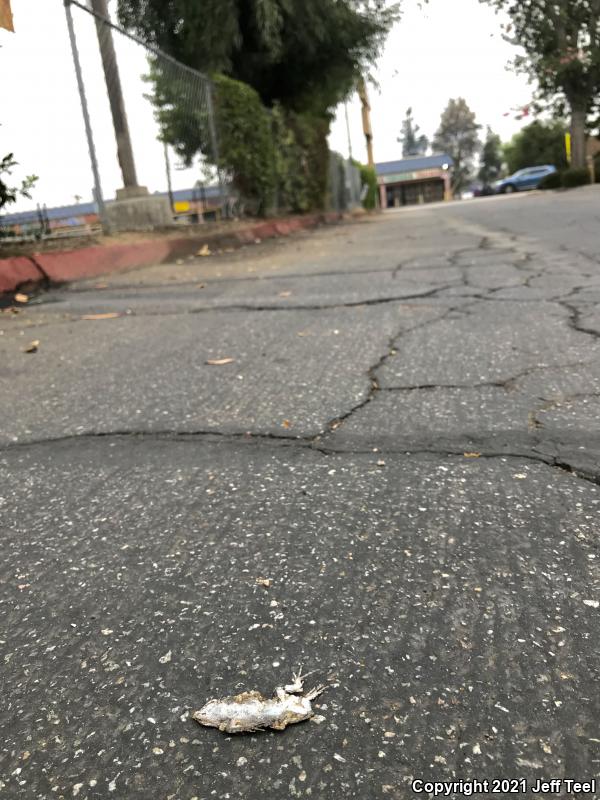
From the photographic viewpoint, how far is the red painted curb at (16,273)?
6.01m

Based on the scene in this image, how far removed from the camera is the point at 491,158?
102m

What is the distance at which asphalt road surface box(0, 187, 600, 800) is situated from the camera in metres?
0.97

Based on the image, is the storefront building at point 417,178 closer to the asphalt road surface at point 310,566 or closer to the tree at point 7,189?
the tree at point 7,189

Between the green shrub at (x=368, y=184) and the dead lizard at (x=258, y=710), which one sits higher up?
the green shrub at (x=368, y=184)

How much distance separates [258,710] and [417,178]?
7331 centimetres

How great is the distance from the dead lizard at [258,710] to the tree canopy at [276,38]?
13268 millimetres

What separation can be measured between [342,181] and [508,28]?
16.4 m

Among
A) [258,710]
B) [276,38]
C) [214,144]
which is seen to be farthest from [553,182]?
[258,710]

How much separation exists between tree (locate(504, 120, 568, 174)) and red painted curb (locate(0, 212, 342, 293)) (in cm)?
5932

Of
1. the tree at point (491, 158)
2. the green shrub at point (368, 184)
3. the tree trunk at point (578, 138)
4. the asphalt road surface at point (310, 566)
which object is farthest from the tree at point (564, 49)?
the tree at point (491, 158)

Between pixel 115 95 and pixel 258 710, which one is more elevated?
pixel 115 95

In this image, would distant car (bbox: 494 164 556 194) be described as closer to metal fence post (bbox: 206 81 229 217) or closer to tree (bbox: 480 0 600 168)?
tree (bbox: 480 0 600 168)

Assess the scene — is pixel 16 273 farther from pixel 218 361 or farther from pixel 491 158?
pixel 491 158

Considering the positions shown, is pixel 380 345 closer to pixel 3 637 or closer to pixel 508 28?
pixel 3 637
